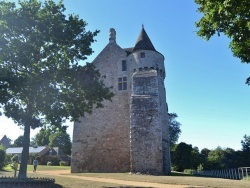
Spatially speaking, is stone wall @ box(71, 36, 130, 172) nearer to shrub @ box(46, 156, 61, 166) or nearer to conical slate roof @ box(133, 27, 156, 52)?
conical slate roof @ box(133, 27, 156, 52)

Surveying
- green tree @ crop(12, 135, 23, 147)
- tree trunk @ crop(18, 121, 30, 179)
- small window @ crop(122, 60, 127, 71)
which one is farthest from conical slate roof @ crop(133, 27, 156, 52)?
green tree @ crop(12, 135, 23, 147)

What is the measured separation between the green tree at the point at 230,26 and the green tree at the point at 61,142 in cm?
6299

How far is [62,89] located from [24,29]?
12.7ft

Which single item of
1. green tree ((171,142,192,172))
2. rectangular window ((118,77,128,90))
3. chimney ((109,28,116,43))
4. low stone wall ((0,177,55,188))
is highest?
chimney ((109,28,116,43))

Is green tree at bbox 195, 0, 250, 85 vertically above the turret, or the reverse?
the turret

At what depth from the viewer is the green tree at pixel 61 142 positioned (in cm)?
6800

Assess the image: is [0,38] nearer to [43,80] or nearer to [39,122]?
[43,80]

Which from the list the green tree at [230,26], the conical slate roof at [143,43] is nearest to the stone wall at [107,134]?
the conical slate roof at [143,43]

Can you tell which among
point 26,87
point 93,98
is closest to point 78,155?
point 93,98

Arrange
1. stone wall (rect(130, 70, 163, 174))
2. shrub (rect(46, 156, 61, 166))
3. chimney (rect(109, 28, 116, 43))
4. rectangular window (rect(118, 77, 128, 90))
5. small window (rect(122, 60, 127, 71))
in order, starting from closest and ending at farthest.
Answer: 1. stone wall (rect(130, 70, 163, 174))
2. rectangular window (rect(118, 77, 128, 90))
3. small window (rect(122, 60, 127, 71))
4. chimney (rect(109, 28, 116, 43))
5. shrub (rect(46, 156, 61, 166))

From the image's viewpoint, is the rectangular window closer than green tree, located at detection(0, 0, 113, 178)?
No

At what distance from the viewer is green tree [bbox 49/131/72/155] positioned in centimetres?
6800

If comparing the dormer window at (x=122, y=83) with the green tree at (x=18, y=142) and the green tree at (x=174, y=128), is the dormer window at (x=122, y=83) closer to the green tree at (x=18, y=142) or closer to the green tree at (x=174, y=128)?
the green tree at (x=174, y=128)

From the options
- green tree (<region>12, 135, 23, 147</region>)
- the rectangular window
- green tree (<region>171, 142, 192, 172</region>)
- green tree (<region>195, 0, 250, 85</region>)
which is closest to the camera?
green tree (<region>195, 0, 250, 85</region>)
